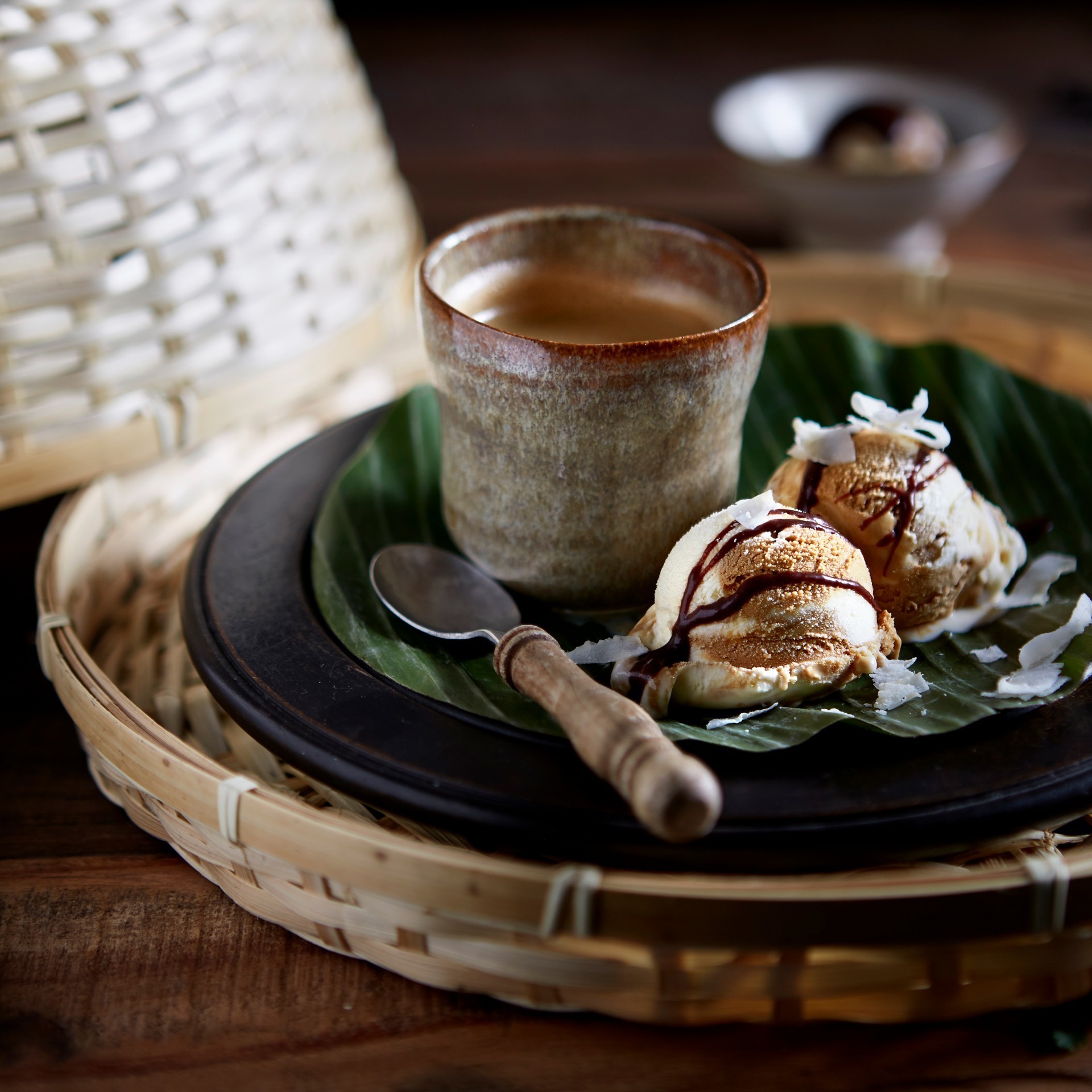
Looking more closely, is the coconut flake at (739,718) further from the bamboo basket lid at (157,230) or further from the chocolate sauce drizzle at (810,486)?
the bamboo basket lid at (157,230)

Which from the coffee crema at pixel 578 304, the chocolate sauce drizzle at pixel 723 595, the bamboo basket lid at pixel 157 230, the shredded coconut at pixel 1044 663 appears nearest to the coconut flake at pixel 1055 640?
the shredded coconut at pixel 1044 663

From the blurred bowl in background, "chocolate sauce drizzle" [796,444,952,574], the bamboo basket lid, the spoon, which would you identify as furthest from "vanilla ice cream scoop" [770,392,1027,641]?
the blurred bowl in background

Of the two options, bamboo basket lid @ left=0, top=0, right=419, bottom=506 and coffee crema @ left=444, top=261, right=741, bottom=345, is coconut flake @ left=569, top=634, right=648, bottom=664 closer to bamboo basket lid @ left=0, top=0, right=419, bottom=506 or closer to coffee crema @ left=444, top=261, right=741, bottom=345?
coffee crema @ left=444, top=261, right=741, bottom=345

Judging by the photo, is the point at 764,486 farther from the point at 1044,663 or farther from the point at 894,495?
the point at 1044,663

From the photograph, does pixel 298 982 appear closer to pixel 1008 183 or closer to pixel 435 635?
pixel 435 635

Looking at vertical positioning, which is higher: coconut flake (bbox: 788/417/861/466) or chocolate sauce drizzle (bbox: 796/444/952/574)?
coconut flake (bbox: 788/417/861/466)

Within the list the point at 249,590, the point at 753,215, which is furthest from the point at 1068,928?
the point at 753,215

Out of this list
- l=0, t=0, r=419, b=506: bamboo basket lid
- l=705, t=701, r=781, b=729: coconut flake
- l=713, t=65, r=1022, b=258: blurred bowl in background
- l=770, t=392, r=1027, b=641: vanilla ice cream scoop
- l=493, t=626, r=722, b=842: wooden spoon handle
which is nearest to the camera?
l=493, t=626, r=722, b=842: wooden spoon handle

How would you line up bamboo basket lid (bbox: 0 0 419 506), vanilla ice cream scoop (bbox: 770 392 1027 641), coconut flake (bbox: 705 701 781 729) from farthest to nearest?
bamboo basket lid (bbox: 0 0 419 506) < vanilla ice cream scoop (bbox: 770 392 1027 641) < coconut flake (bbox: 705 701 781 729)
